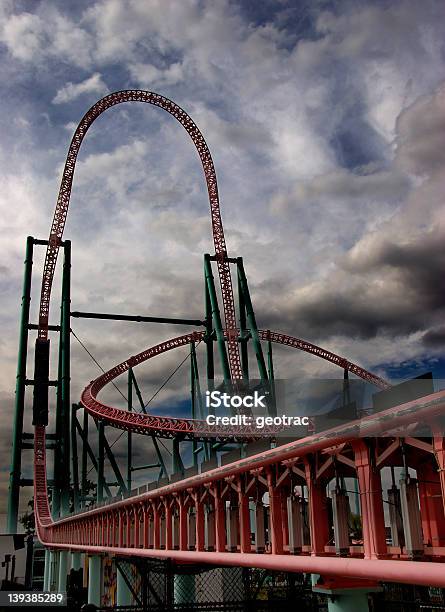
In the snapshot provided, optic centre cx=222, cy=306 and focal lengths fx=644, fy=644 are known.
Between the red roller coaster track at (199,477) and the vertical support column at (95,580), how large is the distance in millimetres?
1000

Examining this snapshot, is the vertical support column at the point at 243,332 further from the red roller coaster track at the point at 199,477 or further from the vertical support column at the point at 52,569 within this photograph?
the vertical support column at the point at 52,569

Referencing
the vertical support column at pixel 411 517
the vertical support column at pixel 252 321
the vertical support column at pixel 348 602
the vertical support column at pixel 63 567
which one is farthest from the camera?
the vertical support column at pixel 252 321

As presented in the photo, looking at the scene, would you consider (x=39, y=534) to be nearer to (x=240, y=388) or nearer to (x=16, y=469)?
(x=16, y=469)

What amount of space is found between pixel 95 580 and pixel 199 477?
19.3m

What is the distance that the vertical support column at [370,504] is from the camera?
7914mm

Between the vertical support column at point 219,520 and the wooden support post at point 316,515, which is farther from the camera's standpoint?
the vertical support column at point 219,520

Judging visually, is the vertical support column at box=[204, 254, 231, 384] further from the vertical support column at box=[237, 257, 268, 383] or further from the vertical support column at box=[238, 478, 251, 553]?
the vertical support column at box=[238, 478, 251, 553]

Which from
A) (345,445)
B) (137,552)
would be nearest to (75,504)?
(137,552)

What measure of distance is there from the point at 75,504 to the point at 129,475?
848 cm

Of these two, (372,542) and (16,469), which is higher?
(16,469)

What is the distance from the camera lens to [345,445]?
8508mm

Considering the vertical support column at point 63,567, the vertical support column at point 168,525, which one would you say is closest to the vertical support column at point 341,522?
the vertical support column at point 168,525

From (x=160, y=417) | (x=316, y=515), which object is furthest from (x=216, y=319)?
(x=316, y=515)

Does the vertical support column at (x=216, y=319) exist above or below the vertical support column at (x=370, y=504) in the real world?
above
